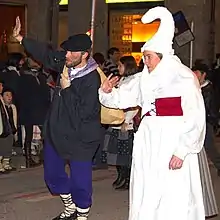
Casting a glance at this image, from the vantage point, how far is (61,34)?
66.0ft

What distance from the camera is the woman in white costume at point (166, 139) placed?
638cm

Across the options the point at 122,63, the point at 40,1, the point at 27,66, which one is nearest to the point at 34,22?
the point at 40,1

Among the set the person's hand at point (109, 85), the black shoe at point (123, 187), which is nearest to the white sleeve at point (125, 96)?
the person's hand at point (109, 85)

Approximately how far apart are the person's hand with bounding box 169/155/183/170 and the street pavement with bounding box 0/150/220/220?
8.43 ft

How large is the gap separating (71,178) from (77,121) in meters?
0.61

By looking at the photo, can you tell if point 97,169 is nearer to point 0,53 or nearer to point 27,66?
point 27,66

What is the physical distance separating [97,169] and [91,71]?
4752 millimetres

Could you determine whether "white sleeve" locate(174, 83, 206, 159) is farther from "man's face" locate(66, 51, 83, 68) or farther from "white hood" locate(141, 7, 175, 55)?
"man's face" locate(66, 51, 83, 68)

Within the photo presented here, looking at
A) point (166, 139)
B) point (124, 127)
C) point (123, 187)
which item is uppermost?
point (166, 139)

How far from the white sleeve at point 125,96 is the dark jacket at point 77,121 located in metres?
0.65

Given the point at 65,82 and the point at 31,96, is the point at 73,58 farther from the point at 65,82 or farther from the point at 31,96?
the point at 31,96

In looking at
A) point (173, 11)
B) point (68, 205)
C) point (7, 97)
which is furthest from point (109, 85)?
point (173, 11)

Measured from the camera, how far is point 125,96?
6898 millimetres

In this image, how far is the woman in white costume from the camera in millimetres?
6383
